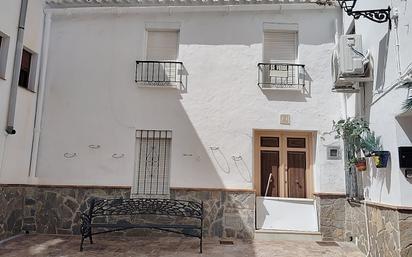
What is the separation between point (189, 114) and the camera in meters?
7.41

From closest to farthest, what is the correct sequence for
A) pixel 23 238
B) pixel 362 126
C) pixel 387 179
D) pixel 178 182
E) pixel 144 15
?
1. pixel 387 179
2. pixel 362 126
3. pixel 23 238
4. pixel 178 182
5. pixel 144 15

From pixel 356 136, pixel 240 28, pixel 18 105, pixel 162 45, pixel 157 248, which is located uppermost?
pixel 240 28

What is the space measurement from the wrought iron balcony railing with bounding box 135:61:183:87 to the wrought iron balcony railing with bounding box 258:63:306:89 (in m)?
1.85

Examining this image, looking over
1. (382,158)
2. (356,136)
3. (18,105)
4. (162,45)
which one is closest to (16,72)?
(18,105)

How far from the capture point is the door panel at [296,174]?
7.32 metres

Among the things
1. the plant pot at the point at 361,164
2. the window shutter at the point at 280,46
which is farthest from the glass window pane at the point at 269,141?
the plant pot at the point at 361,164

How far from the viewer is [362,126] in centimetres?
580

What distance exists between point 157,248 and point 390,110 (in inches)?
177

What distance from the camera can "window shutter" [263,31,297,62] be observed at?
25.2 ft

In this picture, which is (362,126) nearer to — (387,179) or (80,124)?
(387,179)

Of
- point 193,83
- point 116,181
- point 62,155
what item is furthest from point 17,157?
point 193,83

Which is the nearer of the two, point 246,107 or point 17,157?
point 17,157

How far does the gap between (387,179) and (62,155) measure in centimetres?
638

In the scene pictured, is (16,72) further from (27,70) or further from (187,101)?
(187,101)
